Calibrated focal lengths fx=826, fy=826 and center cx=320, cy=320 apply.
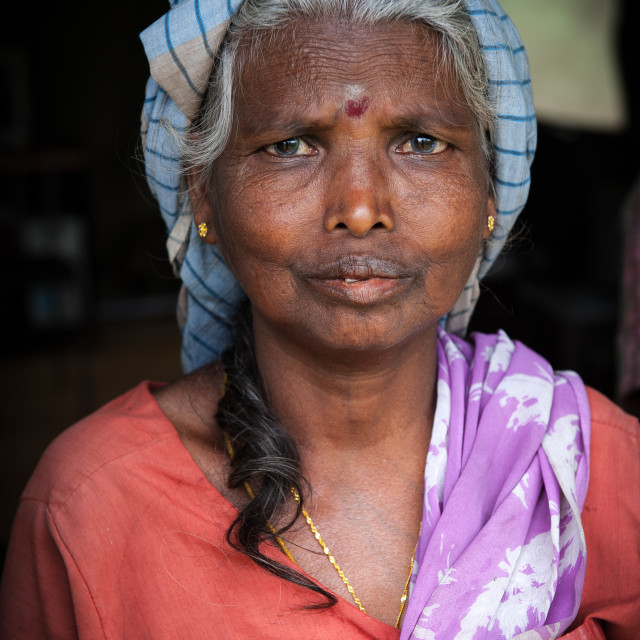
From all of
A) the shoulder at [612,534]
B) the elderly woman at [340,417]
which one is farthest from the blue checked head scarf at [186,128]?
the shoulder at [612,534]

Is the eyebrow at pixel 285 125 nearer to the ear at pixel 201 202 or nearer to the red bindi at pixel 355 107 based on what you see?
the red bindi at pixel 355 107

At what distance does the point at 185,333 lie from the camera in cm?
201

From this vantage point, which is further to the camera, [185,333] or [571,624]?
[185,333]

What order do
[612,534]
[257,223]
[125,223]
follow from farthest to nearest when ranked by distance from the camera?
[125,223]
[612,534]
[257,223]

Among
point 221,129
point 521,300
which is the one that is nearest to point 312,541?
point 221,129

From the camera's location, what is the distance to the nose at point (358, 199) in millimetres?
1451

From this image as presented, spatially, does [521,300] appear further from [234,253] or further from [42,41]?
[42,41]

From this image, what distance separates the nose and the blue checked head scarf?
0.36m

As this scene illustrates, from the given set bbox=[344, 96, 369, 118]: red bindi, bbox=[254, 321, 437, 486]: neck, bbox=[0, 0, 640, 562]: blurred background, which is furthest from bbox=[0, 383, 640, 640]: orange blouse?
bbox=[0, 0, 640, 562]: blurred background

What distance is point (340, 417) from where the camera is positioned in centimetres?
174

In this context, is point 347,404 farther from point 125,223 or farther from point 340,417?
point 125,223

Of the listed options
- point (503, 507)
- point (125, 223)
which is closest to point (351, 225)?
point (503, 507)

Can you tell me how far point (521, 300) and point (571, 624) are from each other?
3.73m

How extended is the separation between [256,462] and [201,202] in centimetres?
56
